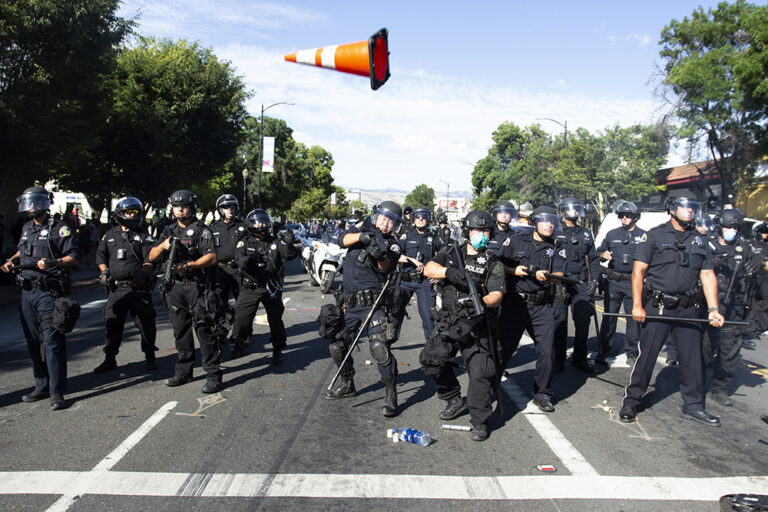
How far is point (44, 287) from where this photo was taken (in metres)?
5.39

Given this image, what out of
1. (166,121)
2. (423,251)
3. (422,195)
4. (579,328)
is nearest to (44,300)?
(423,251)

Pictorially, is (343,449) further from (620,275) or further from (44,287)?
(620,275)

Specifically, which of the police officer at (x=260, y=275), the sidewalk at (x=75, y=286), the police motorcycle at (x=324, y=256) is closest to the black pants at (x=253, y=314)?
the police officer at (x=260, y=275)

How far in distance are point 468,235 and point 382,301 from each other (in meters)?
1.08

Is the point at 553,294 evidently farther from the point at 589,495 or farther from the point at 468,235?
the point at 589,495

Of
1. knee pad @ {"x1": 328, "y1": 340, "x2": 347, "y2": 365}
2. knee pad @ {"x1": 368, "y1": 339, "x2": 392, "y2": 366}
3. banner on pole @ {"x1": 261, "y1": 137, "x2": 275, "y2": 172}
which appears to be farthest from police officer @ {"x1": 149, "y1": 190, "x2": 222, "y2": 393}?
banner on pole @ {"x1": 261, "y1": 137, "x2": 275, "y2": 172}

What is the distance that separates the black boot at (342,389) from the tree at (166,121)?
1997 centimetres

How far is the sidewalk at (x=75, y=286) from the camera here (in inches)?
440

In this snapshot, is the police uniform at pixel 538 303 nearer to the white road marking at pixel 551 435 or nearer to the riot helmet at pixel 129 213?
the white road marking at pixel 551 435

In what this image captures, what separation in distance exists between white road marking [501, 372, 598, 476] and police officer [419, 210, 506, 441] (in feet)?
1.85

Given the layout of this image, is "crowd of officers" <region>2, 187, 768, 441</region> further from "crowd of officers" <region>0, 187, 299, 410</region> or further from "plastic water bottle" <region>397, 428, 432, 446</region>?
"plastic water bottle" <region>397, 428, 432, 446</region>

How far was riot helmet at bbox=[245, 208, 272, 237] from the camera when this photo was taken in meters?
7.10

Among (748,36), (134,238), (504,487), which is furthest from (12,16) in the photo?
(748,36)

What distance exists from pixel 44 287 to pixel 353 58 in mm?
4014
